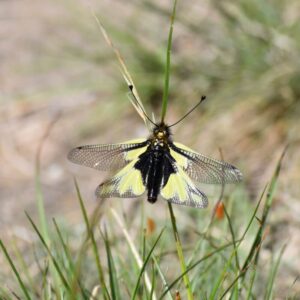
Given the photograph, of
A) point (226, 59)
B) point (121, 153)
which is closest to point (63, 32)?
point (226, 59)

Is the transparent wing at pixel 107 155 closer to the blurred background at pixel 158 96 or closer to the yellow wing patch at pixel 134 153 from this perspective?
the yellow wing patch at pixel 134 153

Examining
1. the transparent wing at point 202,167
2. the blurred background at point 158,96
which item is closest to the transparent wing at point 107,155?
the transparent wing at point 202,167

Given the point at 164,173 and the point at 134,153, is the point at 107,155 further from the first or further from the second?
the point at 164,173

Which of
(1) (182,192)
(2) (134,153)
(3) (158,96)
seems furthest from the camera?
(3) (158,96)

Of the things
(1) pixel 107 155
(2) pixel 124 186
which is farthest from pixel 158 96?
(2) pixel 124 186

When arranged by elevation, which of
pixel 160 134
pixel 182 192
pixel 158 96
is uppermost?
pixel 158 96

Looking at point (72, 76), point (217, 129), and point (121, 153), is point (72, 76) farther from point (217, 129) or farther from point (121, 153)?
point (121, 153)
